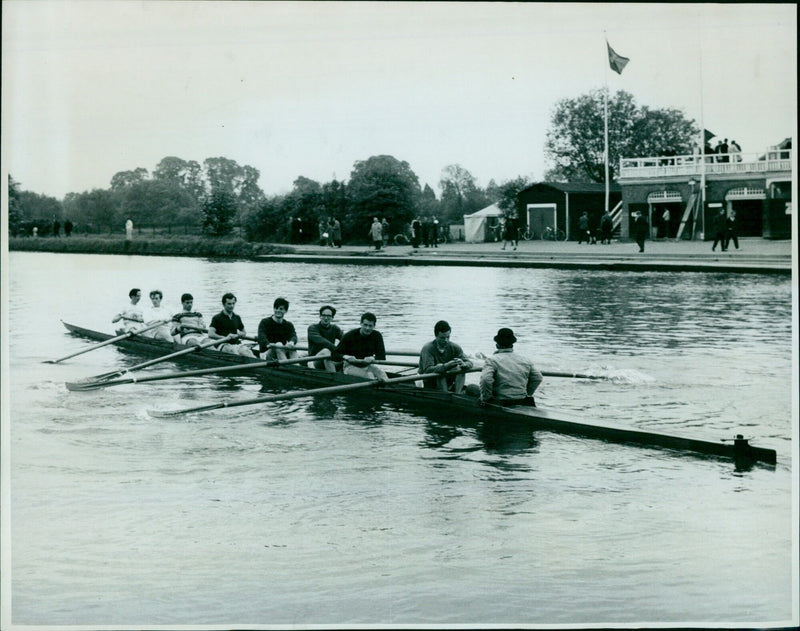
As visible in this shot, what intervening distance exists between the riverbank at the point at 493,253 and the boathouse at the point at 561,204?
1.84 meters

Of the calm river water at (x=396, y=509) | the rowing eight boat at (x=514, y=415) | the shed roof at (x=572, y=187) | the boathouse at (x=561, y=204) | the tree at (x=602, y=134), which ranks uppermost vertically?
the tree at (x=602, y=134)

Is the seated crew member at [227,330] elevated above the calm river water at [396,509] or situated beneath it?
elevated above

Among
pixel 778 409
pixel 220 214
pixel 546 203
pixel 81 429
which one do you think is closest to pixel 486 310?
pixel 778 409

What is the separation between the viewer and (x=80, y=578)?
289 inches

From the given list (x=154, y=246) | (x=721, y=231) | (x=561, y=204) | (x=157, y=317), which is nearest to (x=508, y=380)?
(x=157, y=317)

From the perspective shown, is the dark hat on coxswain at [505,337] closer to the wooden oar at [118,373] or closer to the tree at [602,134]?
the wooden oar at [118,373]

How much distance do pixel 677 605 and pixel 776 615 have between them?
72 centimetres

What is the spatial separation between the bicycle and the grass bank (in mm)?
10579

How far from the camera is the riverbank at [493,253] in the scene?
24.4 m

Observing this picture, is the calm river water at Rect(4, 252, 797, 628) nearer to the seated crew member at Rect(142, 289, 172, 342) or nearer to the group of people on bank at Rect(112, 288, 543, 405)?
the group of people on bank at Rect(112, 288, 543, 405)

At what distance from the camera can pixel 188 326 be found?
50.3ft

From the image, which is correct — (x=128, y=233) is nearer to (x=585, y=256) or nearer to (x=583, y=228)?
(x=585, y=256)

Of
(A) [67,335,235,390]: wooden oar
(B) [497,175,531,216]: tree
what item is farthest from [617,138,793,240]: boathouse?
(A) [67,335,235,390]: wooden oar

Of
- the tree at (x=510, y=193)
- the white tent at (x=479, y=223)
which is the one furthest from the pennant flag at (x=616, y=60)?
the tree at (x=510, y=193)
